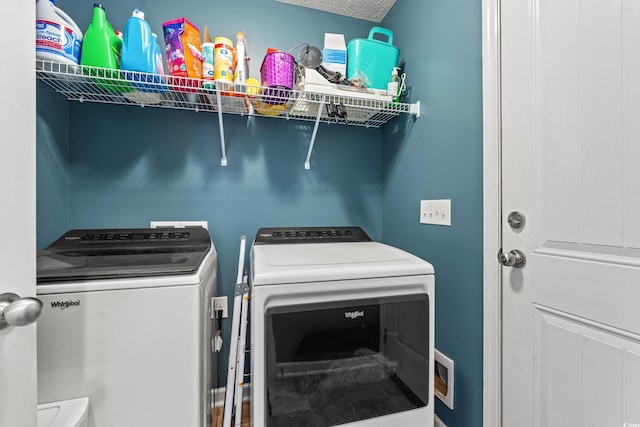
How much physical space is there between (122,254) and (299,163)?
1089 mm

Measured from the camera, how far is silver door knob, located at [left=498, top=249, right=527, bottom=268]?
0.99 metres

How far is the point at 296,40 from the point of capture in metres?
1.76

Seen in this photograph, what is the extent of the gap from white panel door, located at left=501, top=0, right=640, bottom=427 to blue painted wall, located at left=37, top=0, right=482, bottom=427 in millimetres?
165

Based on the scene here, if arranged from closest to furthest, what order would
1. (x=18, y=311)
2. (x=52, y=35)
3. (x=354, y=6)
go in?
(x=18, y=311) < (x=52, y=35) < (x=354, y=6)

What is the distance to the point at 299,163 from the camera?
1803 mm

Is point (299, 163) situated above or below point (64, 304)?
above

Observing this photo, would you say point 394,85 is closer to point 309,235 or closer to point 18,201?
point 309,235

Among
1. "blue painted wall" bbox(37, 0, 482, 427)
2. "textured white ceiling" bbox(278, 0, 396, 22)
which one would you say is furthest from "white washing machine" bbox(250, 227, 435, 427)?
"textured white ceiling" bbox(278, 0, 396, 22)

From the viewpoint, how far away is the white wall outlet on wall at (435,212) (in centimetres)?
132

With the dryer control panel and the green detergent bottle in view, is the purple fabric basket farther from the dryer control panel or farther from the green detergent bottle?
the dryer control panel

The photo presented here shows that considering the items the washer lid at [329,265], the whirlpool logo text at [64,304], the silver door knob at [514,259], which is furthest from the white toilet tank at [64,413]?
the silver door knob at [514,259]

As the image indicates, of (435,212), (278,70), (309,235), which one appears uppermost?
(278,70)

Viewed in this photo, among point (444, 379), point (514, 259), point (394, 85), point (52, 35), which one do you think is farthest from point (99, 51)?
point (444, 379)

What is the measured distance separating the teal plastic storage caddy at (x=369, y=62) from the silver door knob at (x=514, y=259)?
1069mm
